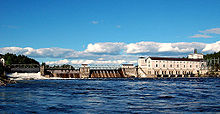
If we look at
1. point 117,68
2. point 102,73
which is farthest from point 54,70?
point 117,68

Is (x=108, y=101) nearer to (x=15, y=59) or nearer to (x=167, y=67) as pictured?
(x=167, y=67)

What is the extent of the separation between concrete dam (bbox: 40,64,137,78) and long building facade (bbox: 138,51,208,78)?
7.70 metres

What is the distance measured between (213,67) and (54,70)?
114550 millimetres

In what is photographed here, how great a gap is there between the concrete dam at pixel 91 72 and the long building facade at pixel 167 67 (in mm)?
7700

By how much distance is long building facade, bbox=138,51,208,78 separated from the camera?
171750 millimetres

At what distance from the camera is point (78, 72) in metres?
152

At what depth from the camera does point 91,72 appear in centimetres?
15438

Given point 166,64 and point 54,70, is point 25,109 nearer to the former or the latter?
point 54,70

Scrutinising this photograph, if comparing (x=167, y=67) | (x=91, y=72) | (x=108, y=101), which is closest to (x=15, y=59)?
(x=91, y=72)

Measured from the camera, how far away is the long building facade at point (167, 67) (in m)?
172

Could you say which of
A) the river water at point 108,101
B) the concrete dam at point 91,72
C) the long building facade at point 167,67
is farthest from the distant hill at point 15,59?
the river water at point 108,101

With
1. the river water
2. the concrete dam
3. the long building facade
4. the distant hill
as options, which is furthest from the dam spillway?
the river water

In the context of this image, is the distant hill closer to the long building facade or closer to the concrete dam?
the concrete dam

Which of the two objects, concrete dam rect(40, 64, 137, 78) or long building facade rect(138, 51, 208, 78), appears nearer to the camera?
concrete dam rect(40, 64, 137, 78)
